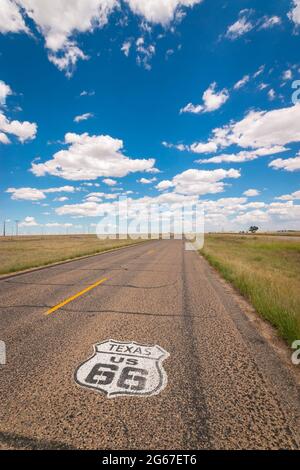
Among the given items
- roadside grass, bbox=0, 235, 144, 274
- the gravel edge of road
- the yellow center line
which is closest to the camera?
the gravel edge of road

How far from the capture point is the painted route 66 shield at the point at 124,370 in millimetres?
2670

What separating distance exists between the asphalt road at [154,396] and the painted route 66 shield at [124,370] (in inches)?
3.7

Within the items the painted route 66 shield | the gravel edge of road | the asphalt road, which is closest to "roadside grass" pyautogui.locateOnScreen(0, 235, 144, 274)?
the asphalt road

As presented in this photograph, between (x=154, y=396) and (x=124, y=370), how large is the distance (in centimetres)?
62

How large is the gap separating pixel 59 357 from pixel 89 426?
55.3 inches

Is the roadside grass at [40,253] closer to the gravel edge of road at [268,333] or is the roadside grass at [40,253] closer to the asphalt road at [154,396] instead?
the asphalt road at [154,396]

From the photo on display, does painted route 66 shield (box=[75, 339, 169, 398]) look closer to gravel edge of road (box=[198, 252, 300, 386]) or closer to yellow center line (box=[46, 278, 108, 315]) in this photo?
gravel edge of road (box=[198, 252, 300, 386])

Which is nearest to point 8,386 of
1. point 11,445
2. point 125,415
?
point 11,445

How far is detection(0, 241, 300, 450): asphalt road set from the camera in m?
2.03

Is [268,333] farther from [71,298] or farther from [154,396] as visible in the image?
[71,298]

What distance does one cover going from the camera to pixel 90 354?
11.2 ft

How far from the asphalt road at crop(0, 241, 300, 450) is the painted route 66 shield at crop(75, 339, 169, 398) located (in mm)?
95

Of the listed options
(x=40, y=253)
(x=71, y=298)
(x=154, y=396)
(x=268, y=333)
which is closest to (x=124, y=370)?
(x=154, y=396)
